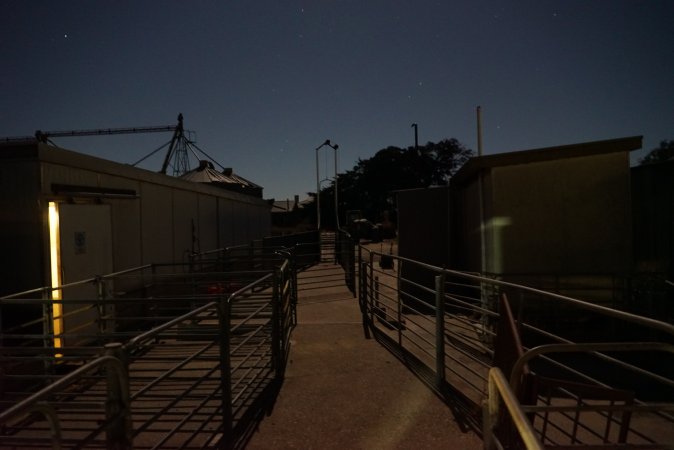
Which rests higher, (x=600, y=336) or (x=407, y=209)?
(x=407, y=209)

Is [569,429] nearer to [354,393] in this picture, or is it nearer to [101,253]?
[354,393]

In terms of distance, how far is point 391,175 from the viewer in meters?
63.5

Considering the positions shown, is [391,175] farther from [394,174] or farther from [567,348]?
[567,348]

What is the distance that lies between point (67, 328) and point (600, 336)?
10639 millimetres

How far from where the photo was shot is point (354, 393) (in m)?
5.21

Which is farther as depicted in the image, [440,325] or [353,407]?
[440,325]

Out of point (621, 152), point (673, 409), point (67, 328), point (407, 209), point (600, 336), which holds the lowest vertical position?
point (600, 336)

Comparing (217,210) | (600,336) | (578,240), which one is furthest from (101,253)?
(600,336)

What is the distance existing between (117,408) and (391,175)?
204 ft

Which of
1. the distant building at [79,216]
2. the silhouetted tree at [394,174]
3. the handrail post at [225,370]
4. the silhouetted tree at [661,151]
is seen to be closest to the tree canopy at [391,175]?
the silhouetted tree at [394,174]

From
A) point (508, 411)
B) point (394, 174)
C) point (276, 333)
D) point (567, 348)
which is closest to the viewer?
point (508, 411)

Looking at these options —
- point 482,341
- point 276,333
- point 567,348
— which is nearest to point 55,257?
point 276,333

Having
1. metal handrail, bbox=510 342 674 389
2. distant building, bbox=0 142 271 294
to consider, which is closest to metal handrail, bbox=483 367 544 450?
metal handrail, bbox=510 342 674 389

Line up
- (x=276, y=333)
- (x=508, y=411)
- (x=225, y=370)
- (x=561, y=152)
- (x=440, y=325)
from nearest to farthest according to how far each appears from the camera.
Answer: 1. (x=508, y=411)
2. (x=225, y=370)
3. (x=440, y=325)
4. (x=276, y=333)
5. (x=561, y=152)
